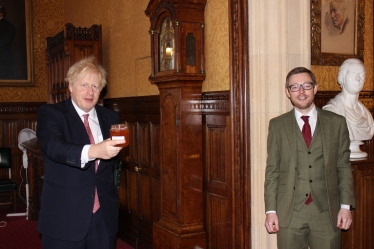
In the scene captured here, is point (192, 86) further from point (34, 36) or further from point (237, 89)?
point (34, 36)

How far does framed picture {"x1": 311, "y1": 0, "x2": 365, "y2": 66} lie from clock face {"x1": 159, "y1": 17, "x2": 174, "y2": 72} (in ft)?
4.30

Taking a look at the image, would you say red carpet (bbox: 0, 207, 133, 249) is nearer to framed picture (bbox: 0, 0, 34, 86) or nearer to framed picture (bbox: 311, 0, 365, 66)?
framed picture (bbox: 0, 0, 34, 86)

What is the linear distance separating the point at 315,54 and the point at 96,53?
3320 mm

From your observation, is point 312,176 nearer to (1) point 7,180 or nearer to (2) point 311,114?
(2) point 311,114

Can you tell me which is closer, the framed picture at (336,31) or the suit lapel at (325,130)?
the suit lapel at (325,130)

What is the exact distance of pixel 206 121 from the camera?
13.7ft

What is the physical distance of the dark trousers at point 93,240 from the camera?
2.56 m

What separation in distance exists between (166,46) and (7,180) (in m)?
4.56

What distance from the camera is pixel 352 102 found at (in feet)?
13.0

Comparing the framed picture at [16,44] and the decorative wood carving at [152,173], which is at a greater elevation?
the framed picture at [16,44]

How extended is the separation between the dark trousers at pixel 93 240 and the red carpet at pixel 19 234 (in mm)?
3155

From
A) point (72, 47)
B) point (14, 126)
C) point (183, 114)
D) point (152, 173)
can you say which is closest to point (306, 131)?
point (183, 114)

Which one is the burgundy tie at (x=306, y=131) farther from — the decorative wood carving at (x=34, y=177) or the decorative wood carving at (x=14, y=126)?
the decorative wood carving at (x=14, y=126)

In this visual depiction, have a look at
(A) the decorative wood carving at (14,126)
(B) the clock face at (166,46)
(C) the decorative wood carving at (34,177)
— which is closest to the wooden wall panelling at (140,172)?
(B) the clock face at (166,46)
